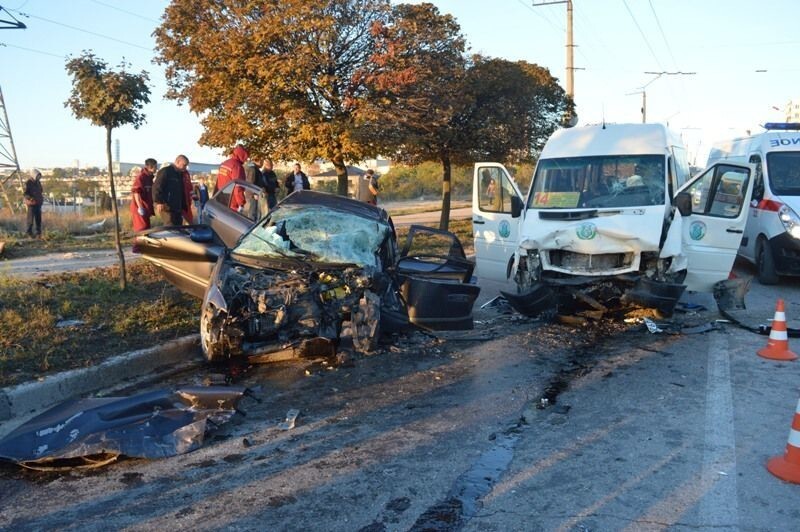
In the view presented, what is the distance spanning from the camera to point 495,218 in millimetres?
9516

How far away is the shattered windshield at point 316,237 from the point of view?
7051 millimetres

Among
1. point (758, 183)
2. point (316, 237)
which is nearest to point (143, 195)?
point (316, 237)

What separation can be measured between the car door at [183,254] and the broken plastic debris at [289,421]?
9.17 feet

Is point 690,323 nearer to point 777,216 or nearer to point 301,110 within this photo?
point 777,216

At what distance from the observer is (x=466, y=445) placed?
4699 millimetres

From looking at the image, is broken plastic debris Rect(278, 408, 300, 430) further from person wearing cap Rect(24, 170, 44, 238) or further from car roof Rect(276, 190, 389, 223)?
person wearing cap Rect(24, 170, 44, 238)

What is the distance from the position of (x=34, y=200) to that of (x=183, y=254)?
9.98 metres

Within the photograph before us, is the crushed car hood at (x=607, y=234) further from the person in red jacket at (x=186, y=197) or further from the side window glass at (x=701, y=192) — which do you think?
the person in red jacket at (x=186, y=197)

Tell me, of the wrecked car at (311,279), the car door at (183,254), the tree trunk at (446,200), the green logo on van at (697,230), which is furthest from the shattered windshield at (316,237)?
the tree trunk at (446,200)

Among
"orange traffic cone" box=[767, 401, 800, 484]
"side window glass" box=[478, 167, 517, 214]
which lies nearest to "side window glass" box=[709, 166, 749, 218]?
"side window glass" box=[478, 167, 517, 214]

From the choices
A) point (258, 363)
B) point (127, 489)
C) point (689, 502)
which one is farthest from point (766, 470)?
point (258, 363)

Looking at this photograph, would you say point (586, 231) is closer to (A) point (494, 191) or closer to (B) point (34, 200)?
(A) point (494, 191)

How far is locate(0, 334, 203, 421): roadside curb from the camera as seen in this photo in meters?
5.52

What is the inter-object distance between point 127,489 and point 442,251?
212 inches
